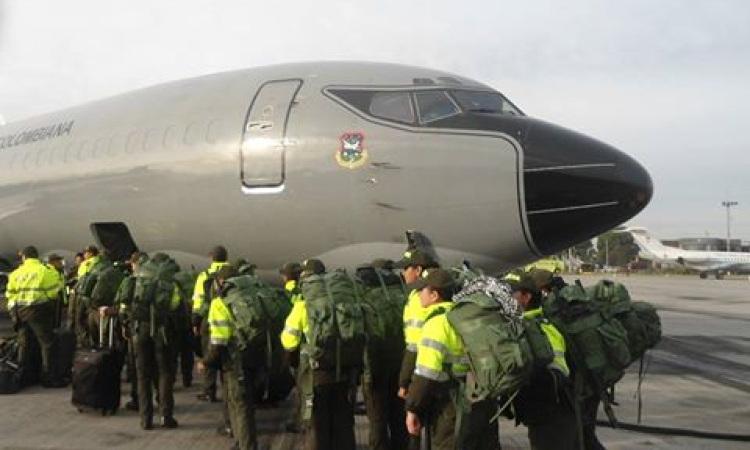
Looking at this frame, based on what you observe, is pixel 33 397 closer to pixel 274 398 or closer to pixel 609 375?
pixel 274 398

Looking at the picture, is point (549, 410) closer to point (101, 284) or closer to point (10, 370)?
point (101, 284)

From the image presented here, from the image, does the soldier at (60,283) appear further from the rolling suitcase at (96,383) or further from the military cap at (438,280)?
the military cap at (438,280)

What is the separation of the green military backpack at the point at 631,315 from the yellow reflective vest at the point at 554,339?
1.27 meters

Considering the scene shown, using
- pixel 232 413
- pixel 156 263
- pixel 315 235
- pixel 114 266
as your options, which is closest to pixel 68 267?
pixel 114 266

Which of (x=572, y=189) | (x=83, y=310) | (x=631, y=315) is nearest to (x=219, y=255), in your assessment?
(x=83, y=310)

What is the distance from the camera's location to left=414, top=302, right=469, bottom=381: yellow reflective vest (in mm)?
4660

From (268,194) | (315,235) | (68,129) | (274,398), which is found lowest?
(274,398)

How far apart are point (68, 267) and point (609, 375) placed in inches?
434

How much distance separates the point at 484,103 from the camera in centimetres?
938

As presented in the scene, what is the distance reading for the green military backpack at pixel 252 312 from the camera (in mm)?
6672

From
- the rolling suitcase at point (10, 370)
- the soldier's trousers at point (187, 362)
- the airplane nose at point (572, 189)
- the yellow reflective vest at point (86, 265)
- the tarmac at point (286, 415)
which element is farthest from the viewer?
the yellow reflective vest at point (86, 265)

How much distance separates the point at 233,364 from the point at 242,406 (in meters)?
0.43

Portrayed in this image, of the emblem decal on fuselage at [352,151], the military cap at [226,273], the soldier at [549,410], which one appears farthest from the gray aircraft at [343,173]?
the soldier at [549,410]

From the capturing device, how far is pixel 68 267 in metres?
13.2
